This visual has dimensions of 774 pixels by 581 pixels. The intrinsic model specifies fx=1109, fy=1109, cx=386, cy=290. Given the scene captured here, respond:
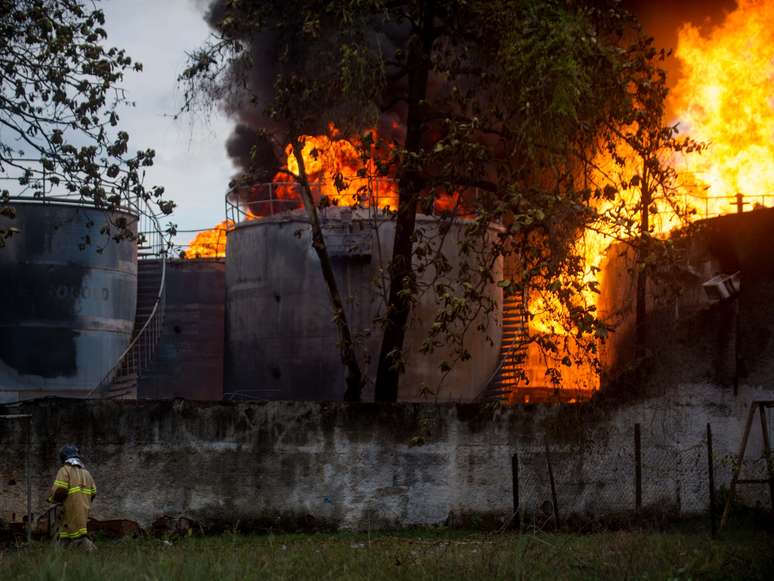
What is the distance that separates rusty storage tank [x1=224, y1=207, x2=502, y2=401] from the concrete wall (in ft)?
19.1

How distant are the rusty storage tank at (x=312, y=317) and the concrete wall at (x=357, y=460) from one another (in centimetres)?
581

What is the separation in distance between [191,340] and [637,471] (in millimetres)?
16079

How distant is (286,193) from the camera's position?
28.1 m

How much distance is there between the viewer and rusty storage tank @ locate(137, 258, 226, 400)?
3134cm

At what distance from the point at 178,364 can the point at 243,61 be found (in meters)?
13.4

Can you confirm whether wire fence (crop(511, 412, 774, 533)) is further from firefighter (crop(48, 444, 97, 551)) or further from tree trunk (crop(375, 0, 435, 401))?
firefighter (crop(48, 444, 97, 551))

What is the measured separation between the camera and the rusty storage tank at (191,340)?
31.3 metres

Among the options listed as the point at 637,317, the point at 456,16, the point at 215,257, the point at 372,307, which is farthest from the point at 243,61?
the point at 215,257

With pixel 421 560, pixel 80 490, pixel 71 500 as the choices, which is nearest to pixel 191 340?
pixel 80 490

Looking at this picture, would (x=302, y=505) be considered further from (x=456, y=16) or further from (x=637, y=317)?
(x=456, y=16)

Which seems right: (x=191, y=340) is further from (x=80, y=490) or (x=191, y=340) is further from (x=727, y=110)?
(x=80, y=490)

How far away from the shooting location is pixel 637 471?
18.8 m

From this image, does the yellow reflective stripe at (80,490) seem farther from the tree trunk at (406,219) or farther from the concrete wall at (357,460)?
the tree trunk at (406,219)

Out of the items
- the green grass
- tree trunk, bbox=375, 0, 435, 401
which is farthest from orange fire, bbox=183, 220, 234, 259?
the green grass
